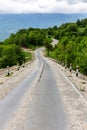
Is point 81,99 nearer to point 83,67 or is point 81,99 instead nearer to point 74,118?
point 74,118

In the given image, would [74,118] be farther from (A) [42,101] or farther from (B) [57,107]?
(A) [42,101]

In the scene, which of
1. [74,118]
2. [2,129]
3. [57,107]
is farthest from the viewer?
[57,107]

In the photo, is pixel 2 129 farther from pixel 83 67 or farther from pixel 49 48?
pixel 49 48

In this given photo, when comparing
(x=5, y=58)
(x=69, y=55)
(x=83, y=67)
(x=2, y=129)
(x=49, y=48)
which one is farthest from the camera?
(x=49, y=48)

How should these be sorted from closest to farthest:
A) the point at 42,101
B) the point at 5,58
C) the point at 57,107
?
the point at 57,107 < the point at 42,101 < the point at 5,58

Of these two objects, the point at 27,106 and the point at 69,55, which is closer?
the point at 27,106

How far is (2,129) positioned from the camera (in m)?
12.3

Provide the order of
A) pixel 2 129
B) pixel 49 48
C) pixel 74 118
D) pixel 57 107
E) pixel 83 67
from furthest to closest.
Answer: pixel 49 48
pixel 83 67
pixel 57 107
pixel 74 118
pixel 2 129

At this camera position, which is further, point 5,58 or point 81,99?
point 5,58

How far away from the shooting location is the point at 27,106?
17.4 metres

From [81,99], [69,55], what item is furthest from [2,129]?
[69,55]

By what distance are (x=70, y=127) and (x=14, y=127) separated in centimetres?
178

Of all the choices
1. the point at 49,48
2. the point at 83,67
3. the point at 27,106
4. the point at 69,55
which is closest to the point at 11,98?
the point at 27,106

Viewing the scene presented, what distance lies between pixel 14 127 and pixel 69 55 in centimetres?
7276
